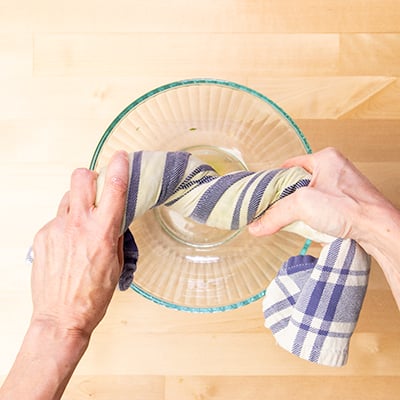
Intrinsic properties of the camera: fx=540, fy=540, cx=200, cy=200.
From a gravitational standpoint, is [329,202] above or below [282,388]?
above

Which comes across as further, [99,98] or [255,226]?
[99,98]

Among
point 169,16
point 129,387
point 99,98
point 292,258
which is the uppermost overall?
point 169,16

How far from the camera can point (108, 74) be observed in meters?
0.70

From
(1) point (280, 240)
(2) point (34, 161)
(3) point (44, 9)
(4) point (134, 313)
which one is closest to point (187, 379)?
(4) point (134, 313)

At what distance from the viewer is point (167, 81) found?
702mm

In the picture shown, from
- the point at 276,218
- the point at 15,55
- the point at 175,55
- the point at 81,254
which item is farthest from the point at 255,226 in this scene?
the point at 15,55

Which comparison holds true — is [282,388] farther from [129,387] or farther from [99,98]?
[99,98]

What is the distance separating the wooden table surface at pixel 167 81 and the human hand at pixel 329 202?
0.17 metres

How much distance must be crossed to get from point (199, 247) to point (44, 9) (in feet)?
1.22

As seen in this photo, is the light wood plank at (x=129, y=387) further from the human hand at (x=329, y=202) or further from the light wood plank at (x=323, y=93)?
the light wood plank at (x=323, y=93)

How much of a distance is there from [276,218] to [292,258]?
5cm

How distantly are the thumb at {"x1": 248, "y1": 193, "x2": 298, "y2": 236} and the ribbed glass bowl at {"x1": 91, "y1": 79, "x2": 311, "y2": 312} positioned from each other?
60 mm

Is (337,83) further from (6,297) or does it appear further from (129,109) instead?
(6,297)

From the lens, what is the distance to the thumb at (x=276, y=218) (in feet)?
1.71
